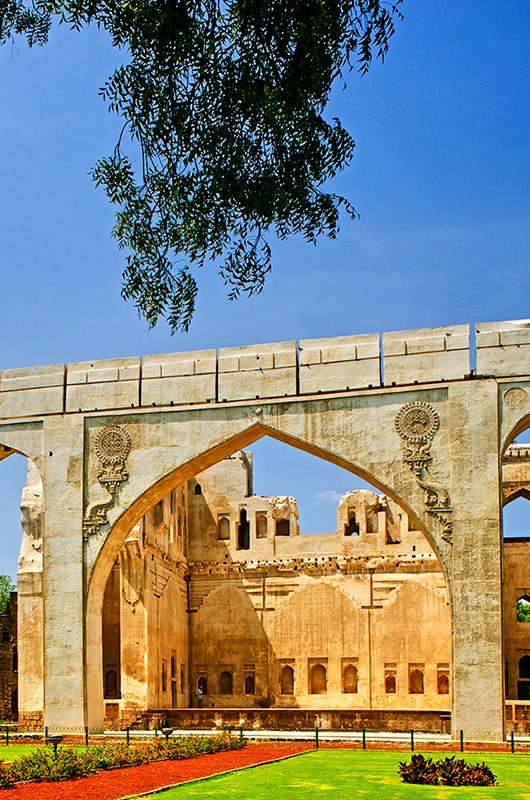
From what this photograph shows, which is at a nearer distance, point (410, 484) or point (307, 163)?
point (307, 163)

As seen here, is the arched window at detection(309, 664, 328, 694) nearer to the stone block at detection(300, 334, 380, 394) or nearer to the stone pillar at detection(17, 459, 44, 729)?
the stone pillar at detection(17, 459, 44, 729)

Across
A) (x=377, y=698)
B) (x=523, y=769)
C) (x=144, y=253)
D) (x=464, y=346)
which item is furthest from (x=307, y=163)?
(x=377, y=698)

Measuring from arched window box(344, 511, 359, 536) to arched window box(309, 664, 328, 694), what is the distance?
10.9 feet

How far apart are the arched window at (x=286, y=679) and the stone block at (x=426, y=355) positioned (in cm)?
1153

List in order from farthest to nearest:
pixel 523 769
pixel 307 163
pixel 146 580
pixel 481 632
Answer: pixel 146 580 < pixel 481 632 < pixel 523 769 < pixel 307 163

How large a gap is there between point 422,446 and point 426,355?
1470 millimetres

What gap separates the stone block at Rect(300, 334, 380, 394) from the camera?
18.4m

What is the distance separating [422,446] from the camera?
58.5 ft

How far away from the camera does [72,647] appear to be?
18594 mm

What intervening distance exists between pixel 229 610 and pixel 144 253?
20927mm

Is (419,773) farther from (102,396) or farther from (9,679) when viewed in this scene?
(9,679)

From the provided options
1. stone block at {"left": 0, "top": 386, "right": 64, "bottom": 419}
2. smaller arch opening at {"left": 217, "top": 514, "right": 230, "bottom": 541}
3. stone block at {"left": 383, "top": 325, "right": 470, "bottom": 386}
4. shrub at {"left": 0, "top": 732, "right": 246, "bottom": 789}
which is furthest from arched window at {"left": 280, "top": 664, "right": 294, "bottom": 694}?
stone block at {"left": 383, "top": 325, "right": 470, "bottom": 386}

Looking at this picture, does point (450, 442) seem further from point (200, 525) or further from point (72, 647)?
point (200, 525)

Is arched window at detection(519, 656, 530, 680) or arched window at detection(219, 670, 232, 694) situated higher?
arched window at detection(519, 656, 530, 680)
